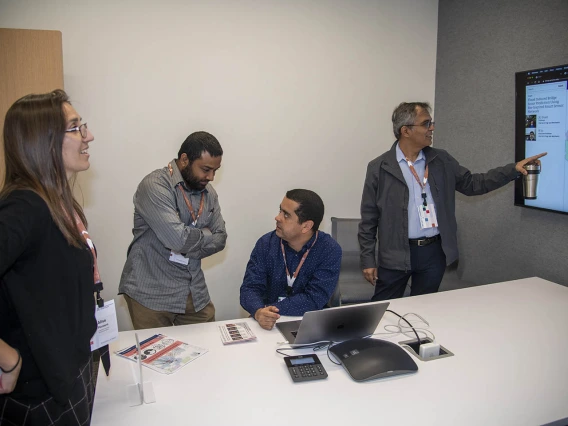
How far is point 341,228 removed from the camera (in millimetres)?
3477

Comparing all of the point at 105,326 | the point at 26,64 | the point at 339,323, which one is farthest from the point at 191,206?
the point at 26,64

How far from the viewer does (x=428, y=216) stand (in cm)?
263

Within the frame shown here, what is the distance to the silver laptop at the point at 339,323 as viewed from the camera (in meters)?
1.60

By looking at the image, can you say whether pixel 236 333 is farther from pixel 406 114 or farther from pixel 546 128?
pixel 546 128

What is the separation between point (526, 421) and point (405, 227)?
1432 millimetres

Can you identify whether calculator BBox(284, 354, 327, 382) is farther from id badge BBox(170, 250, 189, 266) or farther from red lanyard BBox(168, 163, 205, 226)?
red lanyard BBox(168, 163, 205, 226)

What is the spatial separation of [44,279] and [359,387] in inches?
41.0

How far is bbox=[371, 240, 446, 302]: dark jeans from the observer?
8.82ft

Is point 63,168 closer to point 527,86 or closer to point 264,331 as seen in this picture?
point 264,331

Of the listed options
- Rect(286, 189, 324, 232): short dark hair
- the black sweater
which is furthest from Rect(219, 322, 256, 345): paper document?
the black sweater

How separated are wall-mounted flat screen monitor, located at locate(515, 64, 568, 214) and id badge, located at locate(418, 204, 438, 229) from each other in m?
0.65

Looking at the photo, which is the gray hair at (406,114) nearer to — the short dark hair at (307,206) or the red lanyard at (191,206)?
the short dark hair at (307,206)

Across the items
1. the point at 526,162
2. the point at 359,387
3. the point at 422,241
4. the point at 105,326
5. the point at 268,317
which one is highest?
the point at 526,162

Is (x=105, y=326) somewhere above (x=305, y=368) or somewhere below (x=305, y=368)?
above
